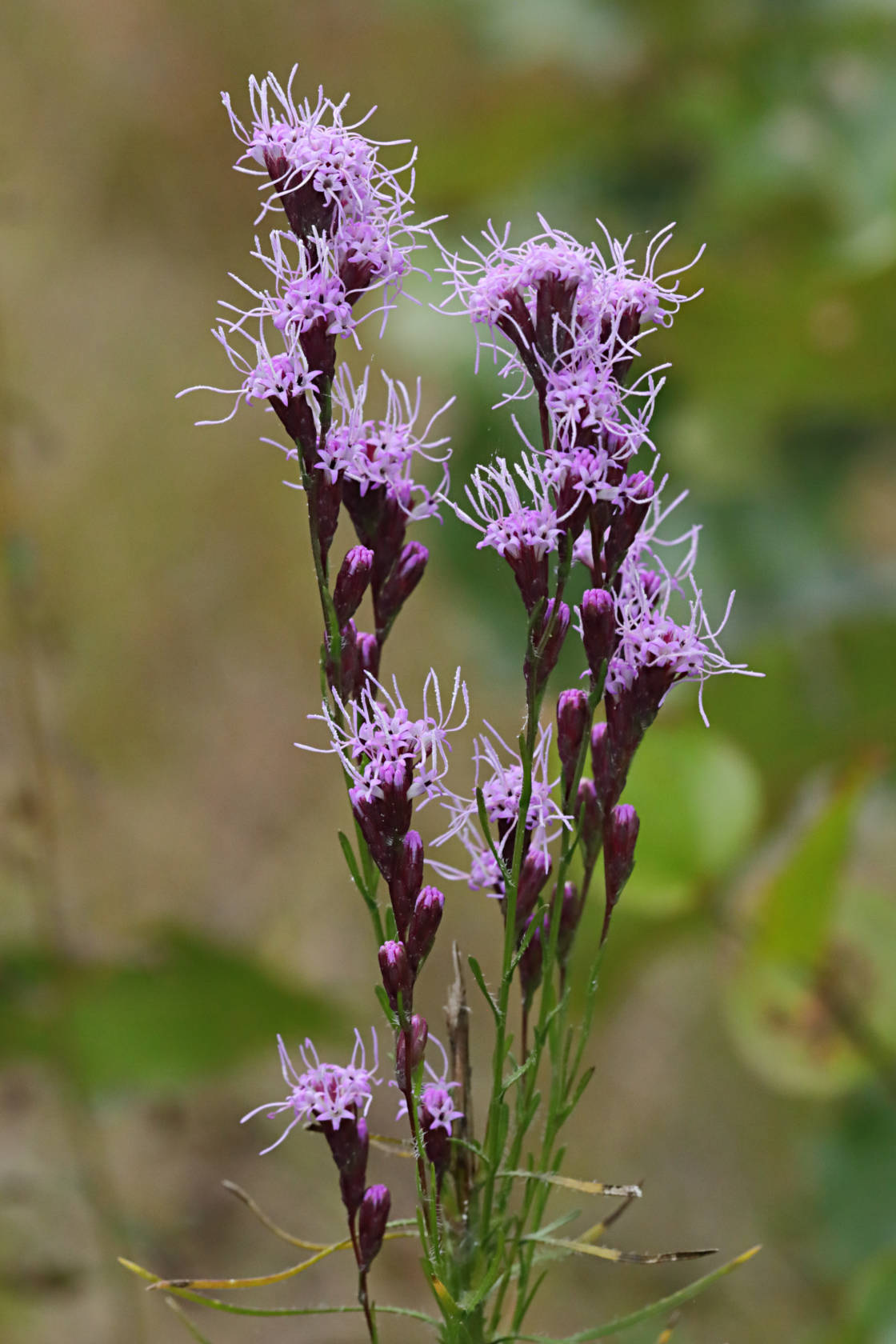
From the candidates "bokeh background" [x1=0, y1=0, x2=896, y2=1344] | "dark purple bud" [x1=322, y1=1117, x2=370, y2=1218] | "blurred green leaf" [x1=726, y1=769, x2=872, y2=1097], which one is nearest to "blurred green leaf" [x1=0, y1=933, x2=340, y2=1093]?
"bokeh background" [x1=0, y1=0, x2=896, y2=1344]

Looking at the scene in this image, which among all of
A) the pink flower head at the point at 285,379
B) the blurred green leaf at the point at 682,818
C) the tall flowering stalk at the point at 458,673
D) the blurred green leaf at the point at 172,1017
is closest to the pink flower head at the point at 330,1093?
the tall flowering stalk at the point at 458,673

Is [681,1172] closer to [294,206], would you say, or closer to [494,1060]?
[494,1060]

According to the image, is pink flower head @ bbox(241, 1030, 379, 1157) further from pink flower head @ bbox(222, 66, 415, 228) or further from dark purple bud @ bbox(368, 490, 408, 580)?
pink flower head @ bbox(222, 66, 415, 228)

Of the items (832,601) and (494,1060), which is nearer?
Result: (494,1060)

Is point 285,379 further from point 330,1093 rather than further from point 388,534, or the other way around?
point 330,1093

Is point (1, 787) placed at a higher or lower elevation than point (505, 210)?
lower

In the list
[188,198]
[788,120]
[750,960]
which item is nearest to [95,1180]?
[750,960]

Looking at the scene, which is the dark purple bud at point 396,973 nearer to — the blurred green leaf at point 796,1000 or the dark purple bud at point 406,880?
the dark purple bud at point 406,880
